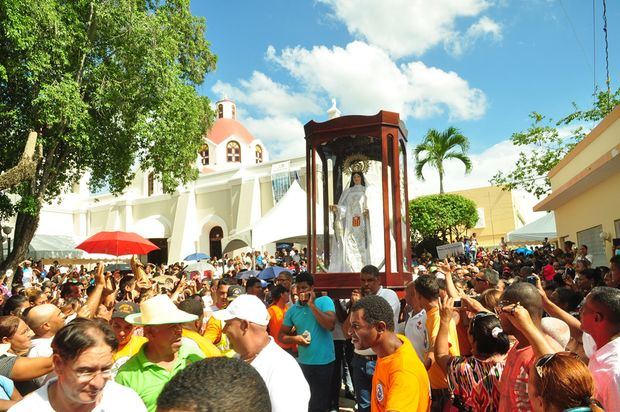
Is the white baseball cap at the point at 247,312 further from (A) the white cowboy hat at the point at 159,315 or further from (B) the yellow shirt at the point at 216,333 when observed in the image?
(B) the yellow shirt at the point at 216,333

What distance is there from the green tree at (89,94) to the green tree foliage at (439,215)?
687 inches

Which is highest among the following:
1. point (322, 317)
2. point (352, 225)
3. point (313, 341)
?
point (352, 225)

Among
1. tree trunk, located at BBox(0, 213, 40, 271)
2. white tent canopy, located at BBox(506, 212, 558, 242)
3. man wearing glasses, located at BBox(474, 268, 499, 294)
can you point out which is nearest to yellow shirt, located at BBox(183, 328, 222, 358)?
man wearing glasses, located at BBox(474, 268, 499, 294)

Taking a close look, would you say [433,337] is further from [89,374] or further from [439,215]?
[439,215]

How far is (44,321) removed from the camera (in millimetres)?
3887

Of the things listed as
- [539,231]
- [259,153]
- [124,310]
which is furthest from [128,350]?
[259,153]

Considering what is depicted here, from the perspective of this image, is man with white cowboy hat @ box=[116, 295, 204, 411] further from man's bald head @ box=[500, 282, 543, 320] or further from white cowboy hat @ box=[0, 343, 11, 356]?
man's bald head @ box=[500, 282, 543, 320]

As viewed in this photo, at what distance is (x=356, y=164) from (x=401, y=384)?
6.10 metres

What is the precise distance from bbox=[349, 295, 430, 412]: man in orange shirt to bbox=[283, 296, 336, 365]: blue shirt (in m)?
2.22

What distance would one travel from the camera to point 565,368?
74.9 inches

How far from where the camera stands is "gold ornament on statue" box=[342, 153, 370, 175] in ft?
27.5

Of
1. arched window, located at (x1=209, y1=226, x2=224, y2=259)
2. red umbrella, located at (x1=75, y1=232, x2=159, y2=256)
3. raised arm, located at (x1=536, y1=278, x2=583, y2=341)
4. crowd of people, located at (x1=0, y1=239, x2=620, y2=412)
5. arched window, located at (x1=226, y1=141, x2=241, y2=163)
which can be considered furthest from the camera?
arched window, located at (x1=226, y1=141, x2=241, y2=163)

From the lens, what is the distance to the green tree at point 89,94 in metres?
12.0

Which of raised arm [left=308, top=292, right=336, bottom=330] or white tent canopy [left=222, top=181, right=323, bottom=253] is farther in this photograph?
white tent canopy [left=222, top=181, right=323, bottom=253]
